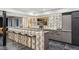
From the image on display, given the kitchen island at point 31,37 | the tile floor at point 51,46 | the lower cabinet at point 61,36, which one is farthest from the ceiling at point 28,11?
the tile floor at point 51,46

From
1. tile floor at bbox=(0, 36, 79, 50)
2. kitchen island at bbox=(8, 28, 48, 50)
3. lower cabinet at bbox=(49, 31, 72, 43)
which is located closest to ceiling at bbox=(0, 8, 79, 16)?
kitchen island at bbox=(8, 28, 48, 50)

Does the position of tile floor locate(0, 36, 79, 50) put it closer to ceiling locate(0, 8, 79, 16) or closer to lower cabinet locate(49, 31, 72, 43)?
lower cabinet locate(49, 31, 72, 43)

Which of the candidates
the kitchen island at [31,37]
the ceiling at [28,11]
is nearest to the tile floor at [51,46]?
the kitchen island at [31,37]

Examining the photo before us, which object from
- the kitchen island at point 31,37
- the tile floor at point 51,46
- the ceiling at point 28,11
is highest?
the ceiling at point 28,11

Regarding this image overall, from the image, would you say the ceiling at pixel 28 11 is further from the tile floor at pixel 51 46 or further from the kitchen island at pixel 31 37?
the tile floor at pixel 51 46

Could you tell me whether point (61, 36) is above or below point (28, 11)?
below

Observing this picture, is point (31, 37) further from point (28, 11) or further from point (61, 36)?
point (61, 36)

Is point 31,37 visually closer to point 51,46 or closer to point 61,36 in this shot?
point 51,46

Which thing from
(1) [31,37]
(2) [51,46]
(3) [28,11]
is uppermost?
(3) [28,11]

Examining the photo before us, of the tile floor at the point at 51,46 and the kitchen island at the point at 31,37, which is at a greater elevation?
the kitchen island at the point at 31,37

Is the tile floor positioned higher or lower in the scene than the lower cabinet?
lower

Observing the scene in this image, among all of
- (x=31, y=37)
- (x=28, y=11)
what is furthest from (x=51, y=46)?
(x=28, y=11)

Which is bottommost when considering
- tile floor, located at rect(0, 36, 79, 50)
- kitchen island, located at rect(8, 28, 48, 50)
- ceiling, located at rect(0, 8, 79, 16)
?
tile floor, located at rect(0, 36, 79, 50)

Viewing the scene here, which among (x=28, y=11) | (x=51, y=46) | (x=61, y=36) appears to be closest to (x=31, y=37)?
(x=51, y=46)
